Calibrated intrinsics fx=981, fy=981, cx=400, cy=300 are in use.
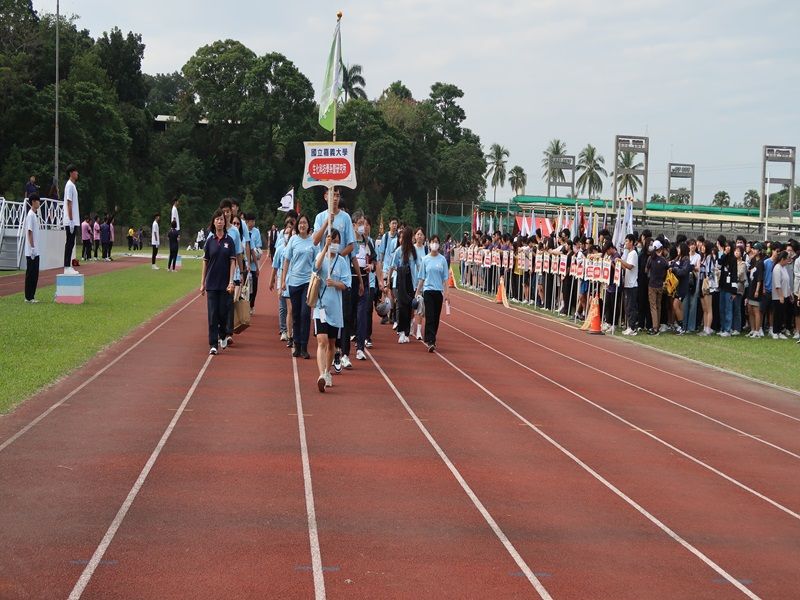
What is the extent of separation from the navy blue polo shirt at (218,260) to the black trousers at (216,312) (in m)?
0.10

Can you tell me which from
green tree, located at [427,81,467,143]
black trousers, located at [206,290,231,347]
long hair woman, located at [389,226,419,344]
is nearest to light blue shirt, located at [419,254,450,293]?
long hair woman, located at [389,226,419,344]

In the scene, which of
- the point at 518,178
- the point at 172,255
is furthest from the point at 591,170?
the point at 172,255

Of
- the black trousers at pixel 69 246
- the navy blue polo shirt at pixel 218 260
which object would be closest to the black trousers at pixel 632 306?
the navy blue polo shirt at pixel 218 260

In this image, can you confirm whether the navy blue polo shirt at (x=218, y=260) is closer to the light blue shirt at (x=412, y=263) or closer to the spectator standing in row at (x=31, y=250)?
the light blue shirt at (x=412, y=263)

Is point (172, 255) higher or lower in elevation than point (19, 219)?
lower

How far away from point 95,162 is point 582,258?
153 ft

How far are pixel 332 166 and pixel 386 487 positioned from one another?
5403mm

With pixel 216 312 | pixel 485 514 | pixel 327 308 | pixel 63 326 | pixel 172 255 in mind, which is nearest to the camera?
pixel 485 514

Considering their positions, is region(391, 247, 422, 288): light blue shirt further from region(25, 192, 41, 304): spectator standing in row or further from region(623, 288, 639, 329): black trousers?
region(25, 192, 41, 304): spectator standing in row

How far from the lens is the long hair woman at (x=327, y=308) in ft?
36.6

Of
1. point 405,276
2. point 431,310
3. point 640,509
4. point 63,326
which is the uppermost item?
point 405,276

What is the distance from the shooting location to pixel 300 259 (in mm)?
13469

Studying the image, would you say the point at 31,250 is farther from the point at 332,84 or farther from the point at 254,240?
the point at 332,84

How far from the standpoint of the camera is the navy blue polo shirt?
44.2 feet
